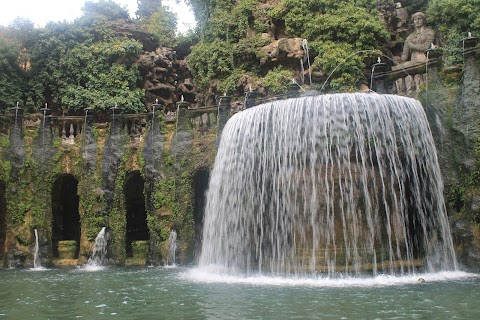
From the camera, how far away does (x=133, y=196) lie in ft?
70.2

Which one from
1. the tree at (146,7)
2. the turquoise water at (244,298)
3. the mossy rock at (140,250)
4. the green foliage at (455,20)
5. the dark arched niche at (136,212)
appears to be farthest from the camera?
the tree at (146,7)

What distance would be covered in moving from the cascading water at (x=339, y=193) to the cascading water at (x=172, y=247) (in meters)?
3.90

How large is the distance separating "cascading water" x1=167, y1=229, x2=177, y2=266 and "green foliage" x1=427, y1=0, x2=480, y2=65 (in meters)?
11.7

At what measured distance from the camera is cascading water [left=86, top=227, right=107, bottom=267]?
1675 centimetres

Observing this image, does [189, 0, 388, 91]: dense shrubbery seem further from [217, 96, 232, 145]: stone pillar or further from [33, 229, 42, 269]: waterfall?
[33, 229, 42, 269]: waterfall

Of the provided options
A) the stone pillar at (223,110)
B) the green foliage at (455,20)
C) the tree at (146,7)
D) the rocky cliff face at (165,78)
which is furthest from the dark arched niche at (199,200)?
the tree at (146,7)

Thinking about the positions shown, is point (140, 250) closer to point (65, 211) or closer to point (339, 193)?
point (65, 211)

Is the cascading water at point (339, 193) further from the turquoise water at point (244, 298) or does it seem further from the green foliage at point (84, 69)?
the green foliage at point (84, 69)

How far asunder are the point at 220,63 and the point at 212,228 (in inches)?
443

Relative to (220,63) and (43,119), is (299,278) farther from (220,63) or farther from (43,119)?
(220,63)

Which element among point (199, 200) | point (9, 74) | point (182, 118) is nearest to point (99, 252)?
point (199, 200)

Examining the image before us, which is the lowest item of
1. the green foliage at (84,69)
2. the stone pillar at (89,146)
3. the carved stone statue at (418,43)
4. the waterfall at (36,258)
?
the waterfall at (36,258)

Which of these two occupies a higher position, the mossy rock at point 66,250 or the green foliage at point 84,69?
the green foliage at point 84,69

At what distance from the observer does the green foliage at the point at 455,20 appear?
18141 millimetres
